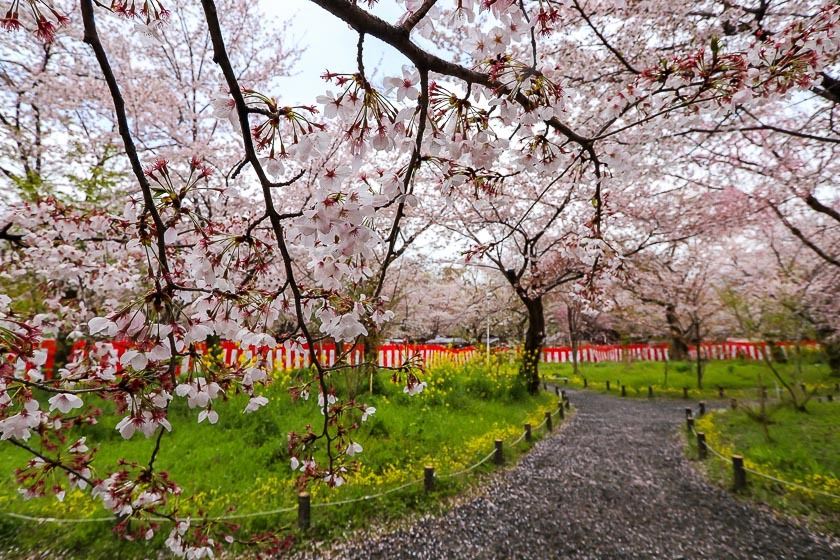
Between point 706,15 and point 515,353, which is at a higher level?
point 706,15

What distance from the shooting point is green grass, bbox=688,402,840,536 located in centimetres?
438

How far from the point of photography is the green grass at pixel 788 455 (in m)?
4.38

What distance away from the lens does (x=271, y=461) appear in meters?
4.74

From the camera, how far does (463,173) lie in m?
1.78

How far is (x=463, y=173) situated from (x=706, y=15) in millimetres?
5687

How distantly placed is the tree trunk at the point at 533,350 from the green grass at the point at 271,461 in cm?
280

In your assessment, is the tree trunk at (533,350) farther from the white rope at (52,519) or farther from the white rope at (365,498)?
the white rope at (52,519)

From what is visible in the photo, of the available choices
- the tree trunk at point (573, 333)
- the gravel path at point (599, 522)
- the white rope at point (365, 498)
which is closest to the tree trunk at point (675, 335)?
the tree trunk at point (573, 333)

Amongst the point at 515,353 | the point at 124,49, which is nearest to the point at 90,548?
the point at 124,49

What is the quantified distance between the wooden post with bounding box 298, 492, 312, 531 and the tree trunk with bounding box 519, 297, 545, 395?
24.5ft

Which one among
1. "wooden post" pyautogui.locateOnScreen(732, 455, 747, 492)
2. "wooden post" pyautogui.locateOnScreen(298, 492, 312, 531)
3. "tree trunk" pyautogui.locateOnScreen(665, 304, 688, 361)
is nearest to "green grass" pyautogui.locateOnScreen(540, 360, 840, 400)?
"tree trunk" pyautogui.locateOnScreen(665, 304, 688, 361)

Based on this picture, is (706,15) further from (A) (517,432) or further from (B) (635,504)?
(A) (517,432)

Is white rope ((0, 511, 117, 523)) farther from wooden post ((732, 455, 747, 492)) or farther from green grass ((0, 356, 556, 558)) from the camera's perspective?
wooden post ((732, 455, 747, 492))

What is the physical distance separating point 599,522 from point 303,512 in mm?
3122
